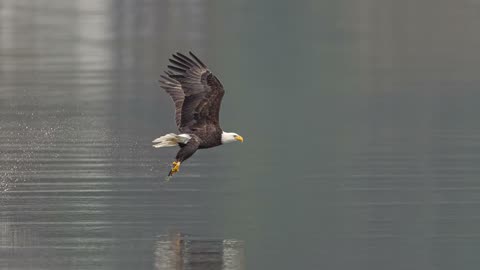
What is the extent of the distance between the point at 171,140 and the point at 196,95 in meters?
0.97

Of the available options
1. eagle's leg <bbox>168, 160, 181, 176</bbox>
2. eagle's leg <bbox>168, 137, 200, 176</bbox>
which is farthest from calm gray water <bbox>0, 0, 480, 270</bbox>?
eagle's leg <bbox>168, 137, 200, 176</bbox>

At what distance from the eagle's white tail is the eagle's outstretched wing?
15.9 inches

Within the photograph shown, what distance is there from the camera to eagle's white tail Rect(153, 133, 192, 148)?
22016 millimetres

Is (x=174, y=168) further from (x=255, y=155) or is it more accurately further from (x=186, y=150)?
(x=255, y=155)

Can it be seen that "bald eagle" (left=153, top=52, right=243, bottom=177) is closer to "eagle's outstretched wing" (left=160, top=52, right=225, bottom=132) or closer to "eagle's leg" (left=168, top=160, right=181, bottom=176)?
"eagle's outstretched wing" (left=160, top=52, right=225, bottom=132)

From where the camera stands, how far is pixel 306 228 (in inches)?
825

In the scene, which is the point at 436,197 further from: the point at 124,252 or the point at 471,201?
the point at 124,252

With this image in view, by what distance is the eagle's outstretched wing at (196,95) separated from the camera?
22.7 metres

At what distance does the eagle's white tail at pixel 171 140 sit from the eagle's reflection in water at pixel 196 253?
1975 mm

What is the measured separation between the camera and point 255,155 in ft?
92.0

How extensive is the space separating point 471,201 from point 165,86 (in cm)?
467

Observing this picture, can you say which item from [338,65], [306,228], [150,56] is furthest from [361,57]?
[306,228]

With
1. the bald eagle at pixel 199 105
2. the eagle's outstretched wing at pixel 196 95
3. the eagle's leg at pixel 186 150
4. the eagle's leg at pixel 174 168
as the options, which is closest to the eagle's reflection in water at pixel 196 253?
the eagle's leg at pixel 174 168

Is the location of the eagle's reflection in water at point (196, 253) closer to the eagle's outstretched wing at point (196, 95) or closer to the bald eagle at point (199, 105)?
the bald eagle at point (199, 105)
